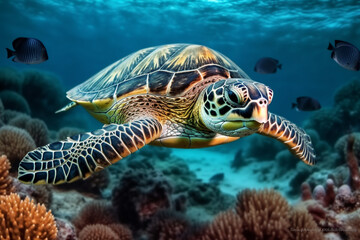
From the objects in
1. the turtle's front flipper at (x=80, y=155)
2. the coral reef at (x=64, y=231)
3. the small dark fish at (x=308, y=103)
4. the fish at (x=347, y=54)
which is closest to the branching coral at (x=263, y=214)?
the turtle's front flipper at (x=80, y=155)

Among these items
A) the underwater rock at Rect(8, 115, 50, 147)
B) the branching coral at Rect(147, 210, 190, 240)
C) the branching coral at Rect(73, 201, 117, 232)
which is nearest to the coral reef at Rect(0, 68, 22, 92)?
the underwater rock at Rect(8, 115, 50, 147)

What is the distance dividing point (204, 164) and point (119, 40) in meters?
26.7

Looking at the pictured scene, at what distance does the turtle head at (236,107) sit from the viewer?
7.06 feet

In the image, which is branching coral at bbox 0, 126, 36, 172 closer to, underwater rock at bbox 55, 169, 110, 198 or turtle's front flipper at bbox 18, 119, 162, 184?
underwater rock at bbox 55, 169, 110, 198

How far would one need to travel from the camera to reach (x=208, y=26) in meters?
23.5

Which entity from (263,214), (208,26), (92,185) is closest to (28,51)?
(92,185)

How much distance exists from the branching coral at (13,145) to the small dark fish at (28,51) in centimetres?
133

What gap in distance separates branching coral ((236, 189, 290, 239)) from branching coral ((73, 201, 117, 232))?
2.04 m

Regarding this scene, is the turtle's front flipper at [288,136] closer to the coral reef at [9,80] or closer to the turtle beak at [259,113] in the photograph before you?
the turtle beak at [259,113]

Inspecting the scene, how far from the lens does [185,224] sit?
3.16 meters

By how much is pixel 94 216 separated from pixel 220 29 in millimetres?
23744

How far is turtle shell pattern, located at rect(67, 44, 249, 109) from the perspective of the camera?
10.0ft

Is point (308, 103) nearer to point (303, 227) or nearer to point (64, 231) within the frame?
point (303, 227)

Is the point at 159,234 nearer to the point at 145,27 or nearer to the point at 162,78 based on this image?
the point at 162,78
